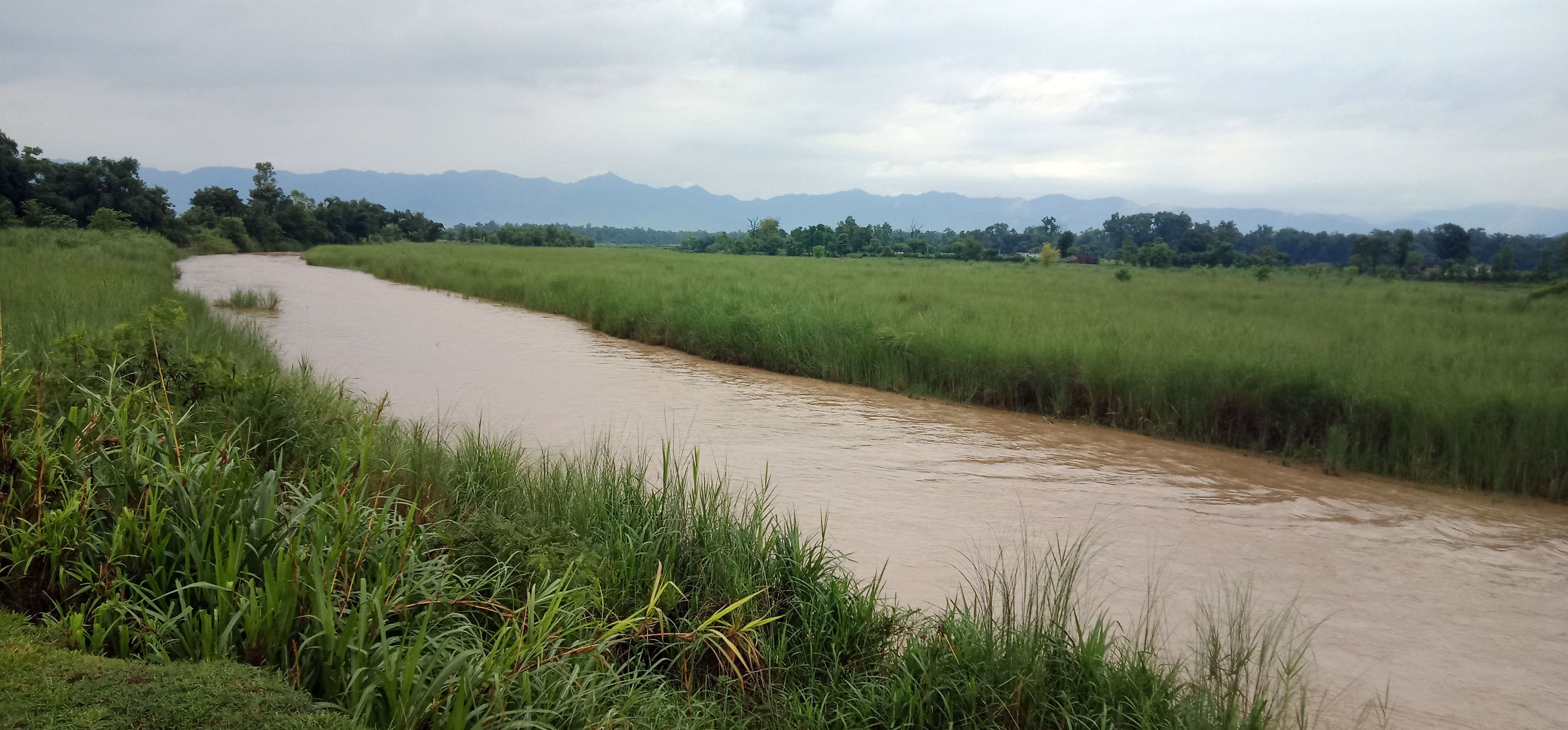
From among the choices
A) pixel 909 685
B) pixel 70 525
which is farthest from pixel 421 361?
pixel 909 685

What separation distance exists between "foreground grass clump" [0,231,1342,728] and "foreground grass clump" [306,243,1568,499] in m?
4.30

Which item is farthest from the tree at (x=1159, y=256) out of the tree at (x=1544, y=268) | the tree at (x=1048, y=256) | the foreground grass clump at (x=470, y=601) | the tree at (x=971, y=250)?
the foreground grass clump at (x=470, y=601)

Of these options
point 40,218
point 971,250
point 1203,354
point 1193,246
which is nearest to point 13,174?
point 40,218

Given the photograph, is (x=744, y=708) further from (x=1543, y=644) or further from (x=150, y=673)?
(x=1543, y=644)

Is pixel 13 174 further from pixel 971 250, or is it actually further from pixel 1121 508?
pixel 971 250

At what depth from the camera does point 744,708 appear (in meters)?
3.04

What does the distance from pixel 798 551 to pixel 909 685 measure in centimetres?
85

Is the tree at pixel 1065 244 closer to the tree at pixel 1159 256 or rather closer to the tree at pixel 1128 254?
the tree at pixel 1128 254

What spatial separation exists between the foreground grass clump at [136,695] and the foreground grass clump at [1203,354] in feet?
25.3

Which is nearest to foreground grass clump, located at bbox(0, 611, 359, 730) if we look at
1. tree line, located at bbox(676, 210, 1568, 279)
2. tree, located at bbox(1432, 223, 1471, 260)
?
tree line, located at bbox(676, 210, 1568, 279)

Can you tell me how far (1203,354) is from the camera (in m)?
8.73

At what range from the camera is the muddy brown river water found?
4.10 m

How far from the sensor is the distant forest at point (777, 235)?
28.5 m

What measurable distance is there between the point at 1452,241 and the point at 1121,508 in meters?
37.4
